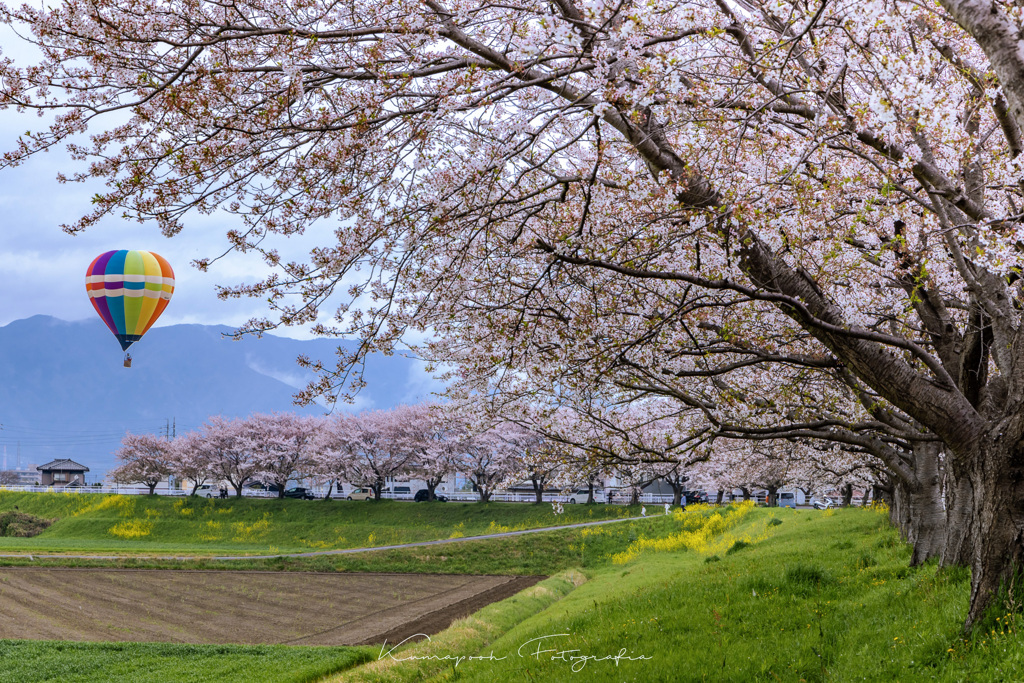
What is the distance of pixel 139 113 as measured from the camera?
530cm

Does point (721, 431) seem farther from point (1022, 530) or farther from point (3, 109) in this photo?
point (3, 109)

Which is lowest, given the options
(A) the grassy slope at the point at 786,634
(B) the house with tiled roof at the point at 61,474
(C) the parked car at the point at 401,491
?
(C) the parked car at the point at 401,491

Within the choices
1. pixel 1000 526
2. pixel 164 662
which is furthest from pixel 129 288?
pixel 1000 526

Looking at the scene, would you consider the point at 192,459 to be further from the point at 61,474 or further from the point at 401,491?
the point at 61,474

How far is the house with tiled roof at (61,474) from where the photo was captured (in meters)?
74.1

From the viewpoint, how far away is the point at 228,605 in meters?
22.5

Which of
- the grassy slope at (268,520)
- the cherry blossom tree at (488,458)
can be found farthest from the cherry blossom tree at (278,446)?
the cherry blossom tree at (488,458)

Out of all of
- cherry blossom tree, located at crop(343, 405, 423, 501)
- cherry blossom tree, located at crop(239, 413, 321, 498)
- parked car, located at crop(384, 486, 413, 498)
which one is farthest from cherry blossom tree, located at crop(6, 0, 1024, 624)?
parked car, located at crop(384, 486, 413, 498)

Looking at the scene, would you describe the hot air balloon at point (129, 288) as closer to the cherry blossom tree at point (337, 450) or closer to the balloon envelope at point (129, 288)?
the balloon envelope at point (129, 288)

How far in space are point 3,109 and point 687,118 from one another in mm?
6069

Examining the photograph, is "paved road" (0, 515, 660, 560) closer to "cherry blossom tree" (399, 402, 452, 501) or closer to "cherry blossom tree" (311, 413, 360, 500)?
"cherry blossom tree" (399, 402, 452, 501)

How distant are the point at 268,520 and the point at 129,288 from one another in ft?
72.5

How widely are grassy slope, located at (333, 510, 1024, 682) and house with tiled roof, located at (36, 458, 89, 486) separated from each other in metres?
77.2

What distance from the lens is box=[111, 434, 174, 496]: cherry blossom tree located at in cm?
5734
